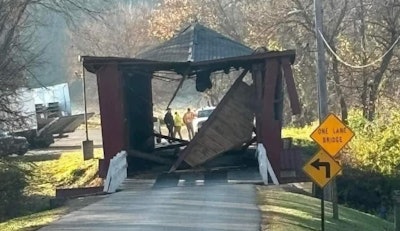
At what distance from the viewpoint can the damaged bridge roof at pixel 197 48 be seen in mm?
28781

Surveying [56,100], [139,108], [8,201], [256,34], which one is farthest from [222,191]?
[56,100]

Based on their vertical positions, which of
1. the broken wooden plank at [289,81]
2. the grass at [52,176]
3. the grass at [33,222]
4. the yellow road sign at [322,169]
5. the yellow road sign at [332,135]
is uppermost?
the broken wooden plank at [289,81]

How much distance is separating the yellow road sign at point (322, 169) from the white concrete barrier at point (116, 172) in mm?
7567

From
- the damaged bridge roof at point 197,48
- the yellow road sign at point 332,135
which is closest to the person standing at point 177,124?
the damaged bridge roof at point 197,48

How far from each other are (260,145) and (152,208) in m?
9.06

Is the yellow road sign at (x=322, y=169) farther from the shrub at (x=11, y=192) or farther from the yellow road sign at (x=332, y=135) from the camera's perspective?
the shrub at (x=11, y=192)

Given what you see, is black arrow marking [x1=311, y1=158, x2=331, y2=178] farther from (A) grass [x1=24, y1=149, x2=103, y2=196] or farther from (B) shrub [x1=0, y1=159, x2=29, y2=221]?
(A) grass [x1=24, y1=149, x2=103, y2=196]

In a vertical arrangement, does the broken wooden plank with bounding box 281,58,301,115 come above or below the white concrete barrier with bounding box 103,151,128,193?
above

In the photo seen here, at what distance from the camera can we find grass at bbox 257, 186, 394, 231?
16.7 meters

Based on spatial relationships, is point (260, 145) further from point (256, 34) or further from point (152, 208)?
point (256, 34)

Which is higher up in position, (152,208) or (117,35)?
(117,35)

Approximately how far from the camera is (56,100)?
209 ft

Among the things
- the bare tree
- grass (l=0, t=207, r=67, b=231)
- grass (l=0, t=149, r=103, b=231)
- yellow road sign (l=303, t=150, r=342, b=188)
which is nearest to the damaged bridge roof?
the bare tree

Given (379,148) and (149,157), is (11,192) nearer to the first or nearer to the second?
(149,157)
